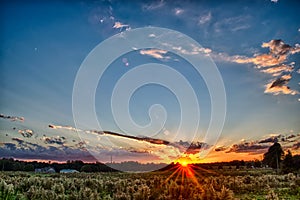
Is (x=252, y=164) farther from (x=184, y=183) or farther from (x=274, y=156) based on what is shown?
(x=184, y=183)

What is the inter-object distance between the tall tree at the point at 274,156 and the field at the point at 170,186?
0.53 feet

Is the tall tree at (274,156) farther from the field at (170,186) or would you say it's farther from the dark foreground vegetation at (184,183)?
the field at (170,186)

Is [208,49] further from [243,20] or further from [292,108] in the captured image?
[292,108]

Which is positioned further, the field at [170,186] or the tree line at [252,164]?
the tree line at [252,164]

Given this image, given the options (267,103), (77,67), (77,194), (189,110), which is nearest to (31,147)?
(77,194)

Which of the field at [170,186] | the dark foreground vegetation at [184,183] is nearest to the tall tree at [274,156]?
the dark foreground vegetation at [184,183]

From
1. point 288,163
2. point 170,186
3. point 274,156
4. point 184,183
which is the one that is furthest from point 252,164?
point 170,186

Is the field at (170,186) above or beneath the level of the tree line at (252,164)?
beneath

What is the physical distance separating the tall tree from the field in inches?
6.3

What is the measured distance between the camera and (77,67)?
4.70m

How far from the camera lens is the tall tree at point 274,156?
4488 mm

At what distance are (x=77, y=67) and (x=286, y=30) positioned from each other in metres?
2.84

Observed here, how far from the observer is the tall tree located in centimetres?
449

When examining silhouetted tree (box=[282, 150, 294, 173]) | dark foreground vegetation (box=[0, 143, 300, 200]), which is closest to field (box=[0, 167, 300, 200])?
dark foreground vegetation (box=[0, 143, 300, 200])
